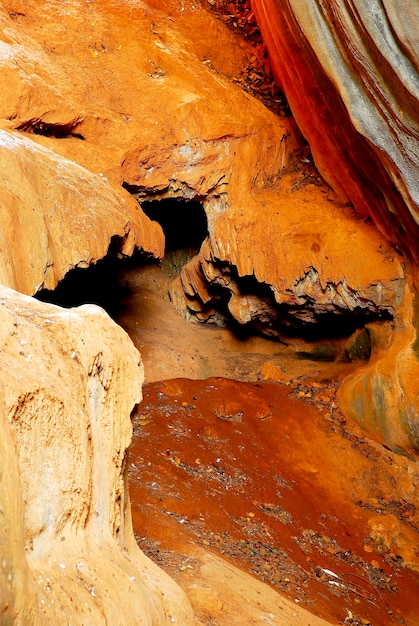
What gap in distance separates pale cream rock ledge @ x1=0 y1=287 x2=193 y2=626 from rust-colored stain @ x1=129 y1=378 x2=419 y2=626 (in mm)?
1502

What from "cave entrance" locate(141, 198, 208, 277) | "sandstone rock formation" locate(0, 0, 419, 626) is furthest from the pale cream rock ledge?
"cave entrance" locate(141, 198, 208, 277)

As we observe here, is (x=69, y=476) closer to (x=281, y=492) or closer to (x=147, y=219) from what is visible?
(x=281, y=492)

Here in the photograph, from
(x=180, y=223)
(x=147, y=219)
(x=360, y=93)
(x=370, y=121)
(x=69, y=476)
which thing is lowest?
(x=180, y=223)

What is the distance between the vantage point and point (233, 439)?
7809mm

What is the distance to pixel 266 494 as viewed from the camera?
6.94 m

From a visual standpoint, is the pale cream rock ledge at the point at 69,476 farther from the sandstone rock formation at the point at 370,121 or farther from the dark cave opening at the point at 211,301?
the dark cave opening at the point at 211,301

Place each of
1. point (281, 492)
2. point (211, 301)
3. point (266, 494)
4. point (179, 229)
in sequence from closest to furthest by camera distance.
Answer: point (266, 494), point (281, 492), point (211, 301), point (179, 229)

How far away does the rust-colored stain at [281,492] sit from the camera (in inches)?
216

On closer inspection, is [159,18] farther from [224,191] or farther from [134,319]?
[134,319]

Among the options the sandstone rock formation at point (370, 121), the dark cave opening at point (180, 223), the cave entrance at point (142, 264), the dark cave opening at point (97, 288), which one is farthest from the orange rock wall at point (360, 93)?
the dark cave opening at point (97, 288)

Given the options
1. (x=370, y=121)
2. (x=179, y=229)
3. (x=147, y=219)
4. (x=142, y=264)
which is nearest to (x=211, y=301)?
(x=179, y=229)

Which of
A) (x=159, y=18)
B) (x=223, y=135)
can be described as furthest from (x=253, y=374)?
(x=159, y=18)

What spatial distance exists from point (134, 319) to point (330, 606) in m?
6.33

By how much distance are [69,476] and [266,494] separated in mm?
4573
